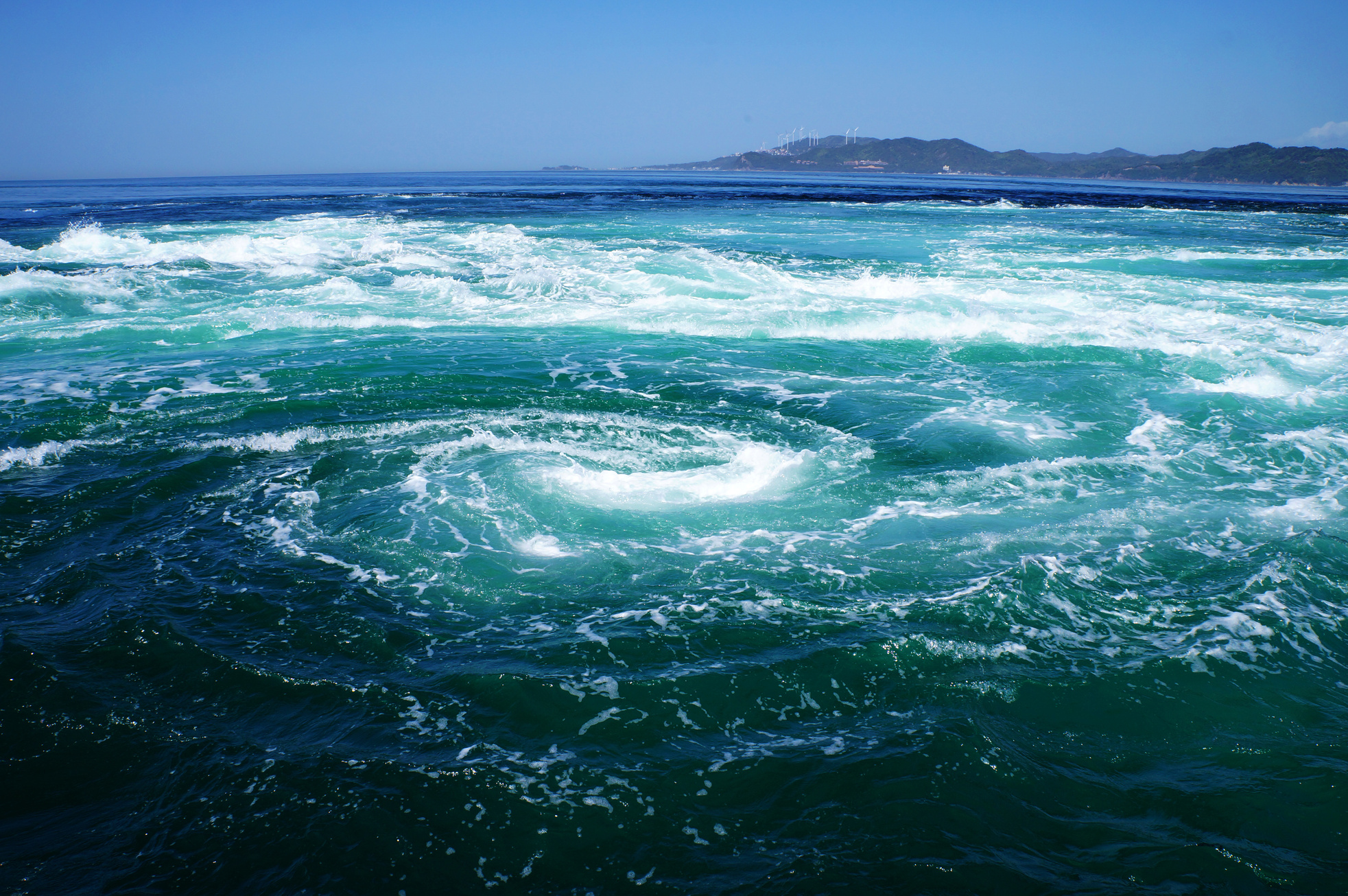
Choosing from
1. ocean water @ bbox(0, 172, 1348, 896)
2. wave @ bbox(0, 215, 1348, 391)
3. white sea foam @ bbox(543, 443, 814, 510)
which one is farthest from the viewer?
wave @ bbox(0, 215, 1348, 391)

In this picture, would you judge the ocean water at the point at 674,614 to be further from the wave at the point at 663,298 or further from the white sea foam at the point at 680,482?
the wave at the point at 663,298

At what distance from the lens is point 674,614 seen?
602 centimetres

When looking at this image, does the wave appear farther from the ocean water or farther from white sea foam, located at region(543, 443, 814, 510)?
white sea foam, located at region(543, 443, 814, 510)

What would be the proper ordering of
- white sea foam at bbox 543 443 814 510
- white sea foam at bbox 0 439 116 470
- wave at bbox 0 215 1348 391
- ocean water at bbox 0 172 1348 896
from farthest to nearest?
wave at bbox 0 215 1348 391 → white sea foam at bbox 0 439 116 470 → white sea foam at bbox 543 443 814 510 → ocean water at bbox 0 172 1348 896

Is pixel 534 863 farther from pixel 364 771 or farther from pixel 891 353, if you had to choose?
pixel 891 353

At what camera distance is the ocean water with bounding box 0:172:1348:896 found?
3.93 metres

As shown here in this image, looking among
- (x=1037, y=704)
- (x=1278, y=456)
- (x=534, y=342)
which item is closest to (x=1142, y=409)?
(x=1278, y=456)

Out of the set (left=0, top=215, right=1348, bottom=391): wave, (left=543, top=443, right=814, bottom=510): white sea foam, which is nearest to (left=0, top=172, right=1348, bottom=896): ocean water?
(left=543, top=443, right=814, bottom=510): white sea foam

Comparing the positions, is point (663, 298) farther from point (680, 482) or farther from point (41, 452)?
point (41, 452)

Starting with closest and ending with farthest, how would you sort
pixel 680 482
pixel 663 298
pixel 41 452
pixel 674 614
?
pixel 674 614, pixel 680 482, pixel 41 452, pixel 663 298

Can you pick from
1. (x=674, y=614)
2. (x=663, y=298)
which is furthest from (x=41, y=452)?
(x=663, y=298)

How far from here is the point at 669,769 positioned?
14.6 feet

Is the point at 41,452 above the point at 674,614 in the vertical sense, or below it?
above

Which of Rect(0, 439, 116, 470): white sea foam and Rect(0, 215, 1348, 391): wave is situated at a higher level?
Rect(0, 215, 1348, 391): wave
